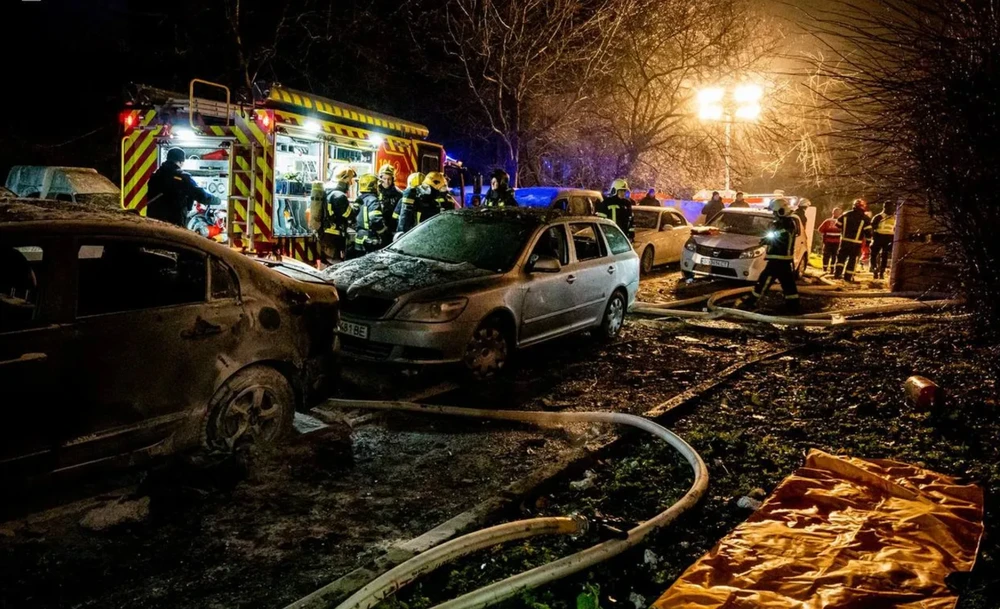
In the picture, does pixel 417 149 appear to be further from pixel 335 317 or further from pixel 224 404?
pixel 224 404

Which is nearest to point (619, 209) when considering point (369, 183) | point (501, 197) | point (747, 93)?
point (501, 197)

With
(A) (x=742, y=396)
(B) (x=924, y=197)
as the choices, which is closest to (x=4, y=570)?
(A) (x=742, y=396)

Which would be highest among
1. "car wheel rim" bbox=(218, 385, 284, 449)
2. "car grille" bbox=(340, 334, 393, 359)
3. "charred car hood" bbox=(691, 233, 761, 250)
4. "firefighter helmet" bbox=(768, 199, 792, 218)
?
"firefighter helmet" bbox=(768, 199, 792, 218)

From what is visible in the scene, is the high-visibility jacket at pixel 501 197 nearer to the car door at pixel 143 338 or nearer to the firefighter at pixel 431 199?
the firefighter at pixel 431 199

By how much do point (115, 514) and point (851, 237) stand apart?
1518 cm

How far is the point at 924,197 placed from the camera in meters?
5.56

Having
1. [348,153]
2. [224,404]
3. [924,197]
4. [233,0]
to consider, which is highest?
[233,0]

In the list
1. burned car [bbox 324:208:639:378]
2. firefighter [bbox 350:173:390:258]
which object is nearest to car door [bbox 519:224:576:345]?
burned car [bbox 324:208:639:378]

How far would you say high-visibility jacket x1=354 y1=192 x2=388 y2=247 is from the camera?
30.2ft

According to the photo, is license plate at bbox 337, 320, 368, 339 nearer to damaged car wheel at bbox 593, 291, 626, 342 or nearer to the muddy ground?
the muddy ground

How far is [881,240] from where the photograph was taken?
15969 millimetres

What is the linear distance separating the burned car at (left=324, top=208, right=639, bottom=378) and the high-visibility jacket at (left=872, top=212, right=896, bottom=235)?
9571 millimetres

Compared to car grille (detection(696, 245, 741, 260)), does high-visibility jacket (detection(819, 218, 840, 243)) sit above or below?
above

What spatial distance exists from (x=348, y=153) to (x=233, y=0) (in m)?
9.87
